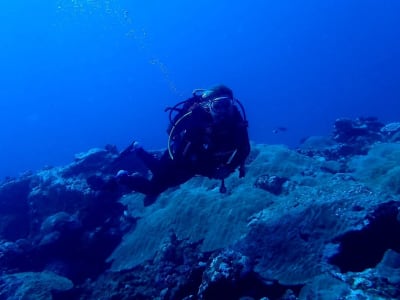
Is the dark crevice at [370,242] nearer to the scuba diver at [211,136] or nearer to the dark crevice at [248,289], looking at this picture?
the dark crevice at [248,289]

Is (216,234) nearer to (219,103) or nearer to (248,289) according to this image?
(248,289)

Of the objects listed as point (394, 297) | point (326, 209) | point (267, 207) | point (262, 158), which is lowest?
point (394, 297)

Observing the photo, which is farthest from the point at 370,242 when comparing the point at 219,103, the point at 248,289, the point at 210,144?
the point at 219,103

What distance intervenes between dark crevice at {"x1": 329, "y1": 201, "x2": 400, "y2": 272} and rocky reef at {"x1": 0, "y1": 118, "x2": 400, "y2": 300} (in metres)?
0.02

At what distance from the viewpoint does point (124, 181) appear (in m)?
9.54

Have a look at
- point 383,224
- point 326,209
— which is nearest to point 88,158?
point 326,209

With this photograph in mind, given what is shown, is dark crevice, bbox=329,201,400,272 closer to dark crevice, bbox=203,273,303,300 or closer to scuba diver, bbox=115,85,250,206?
dark crevice, bbox=203,273,303,300

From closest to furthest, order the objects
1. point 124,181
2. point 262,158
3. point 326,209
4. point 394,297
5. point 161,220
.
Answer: point 394,297
point 326,209
point 124,181
point 161,220
point 262,158

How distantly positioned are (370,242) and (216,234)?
329 centimetres

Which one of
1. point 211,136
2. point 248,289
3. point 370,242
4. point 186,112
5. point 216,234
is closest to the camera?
point 248,289

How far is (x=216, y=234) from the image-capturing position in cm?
880

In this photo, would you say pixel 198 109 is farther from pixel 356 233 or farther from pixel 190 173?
pixel 356 233

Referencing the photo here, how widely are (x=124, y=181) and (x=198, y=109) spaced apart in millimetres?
3044

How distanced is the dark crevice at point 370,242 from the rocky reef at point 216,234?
0.06 feet
